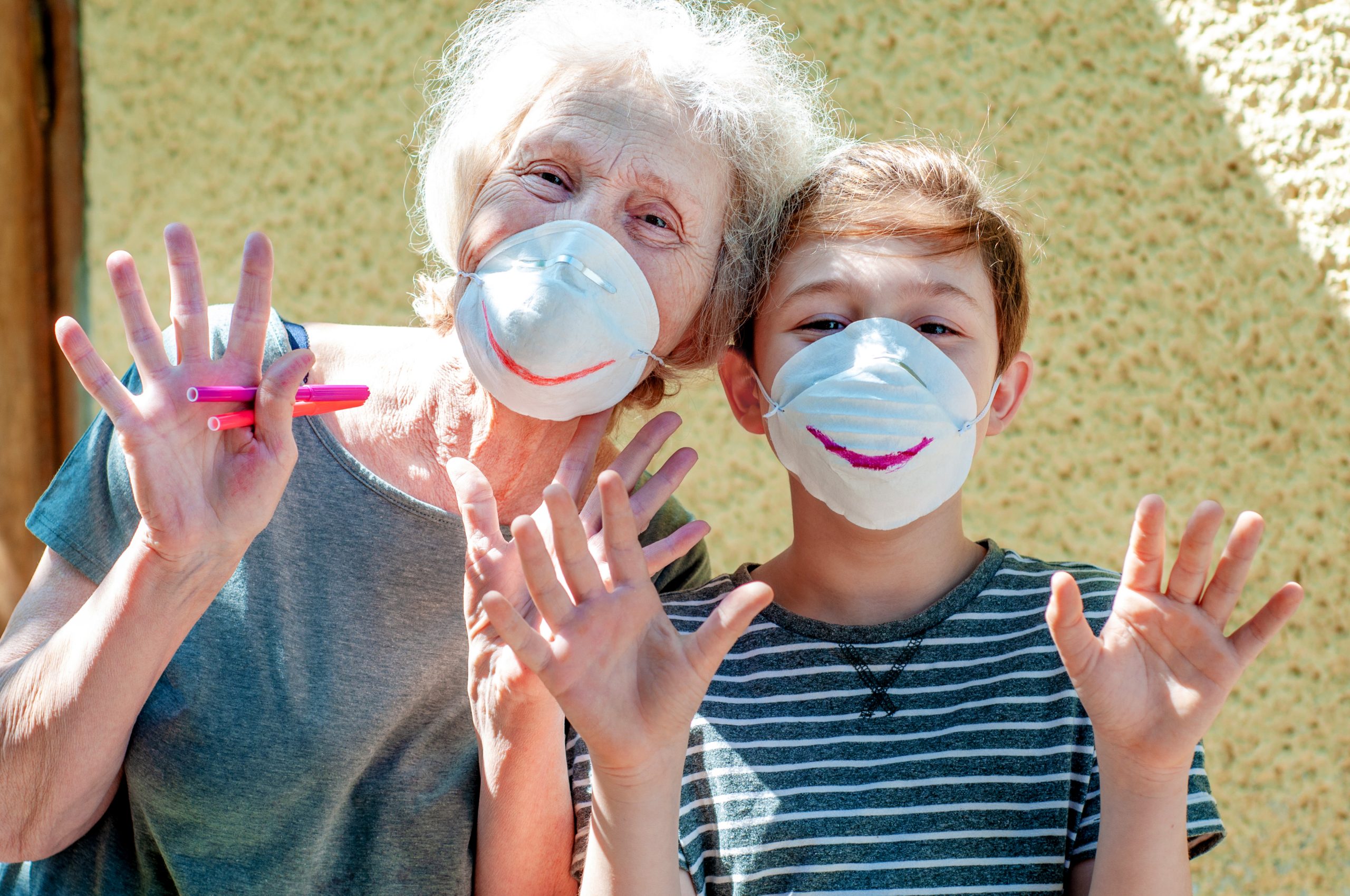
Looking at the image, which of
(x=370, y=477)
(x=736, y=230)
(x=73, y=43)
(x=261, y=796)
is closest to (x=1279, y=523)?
(x=736, y=230)

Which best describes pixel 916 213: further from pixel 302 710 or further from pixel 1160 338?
pixel 302 710

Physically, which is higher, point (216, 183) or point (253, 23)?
point (253, 23)

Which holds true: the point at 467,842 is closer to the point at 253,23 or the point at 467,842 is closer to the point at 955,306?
the point at 955,306

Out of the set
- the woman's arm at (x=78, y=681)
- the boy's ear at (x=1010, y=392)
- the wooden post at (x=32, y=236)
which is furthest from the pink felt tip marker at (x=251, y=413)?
the wooden post at (x=32, y=236)

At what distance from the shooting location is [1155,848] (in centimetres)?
107

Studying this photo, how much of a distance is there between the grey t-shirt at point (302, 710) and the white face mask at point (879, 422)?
20.6 inches

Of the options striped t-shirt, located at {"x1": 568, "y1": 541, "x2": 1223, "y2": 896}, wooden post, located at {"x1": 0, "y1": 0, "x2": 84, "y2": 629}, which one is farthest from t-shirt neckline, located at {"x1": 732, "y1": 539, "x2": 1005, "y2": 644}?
wooden post, located at {"x1": 0, "y1": 0, "x2": 84, "y2": 629}

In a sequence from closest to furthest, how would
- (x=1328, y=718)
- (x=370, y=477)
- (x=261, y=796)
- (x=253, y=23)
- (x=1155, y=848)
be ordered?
(x=1155, y=848)
(x=261, y=796)
(x=370, y=477)
(x=1328, y=718)
(x=253, y=23)

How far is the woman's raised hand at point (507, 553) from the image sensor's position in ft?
3.94

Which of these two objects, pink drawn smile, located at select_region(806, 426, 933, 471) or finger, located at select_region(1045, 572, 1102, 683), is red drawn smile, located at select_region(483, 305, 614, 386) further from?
finger, located at select_region(1045, 572, 1102, 683)

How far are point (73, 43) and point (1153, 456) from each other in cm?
249

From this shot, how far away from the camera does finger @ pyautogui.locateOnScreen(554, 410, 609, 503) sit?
53.4 inches

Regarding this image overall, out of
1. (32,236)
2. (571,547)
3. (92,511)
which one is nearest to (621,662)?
(571,547)

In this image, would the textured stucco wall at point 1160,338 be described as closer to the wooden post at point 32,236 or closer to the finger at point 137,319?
the wooden post at point 32,236
